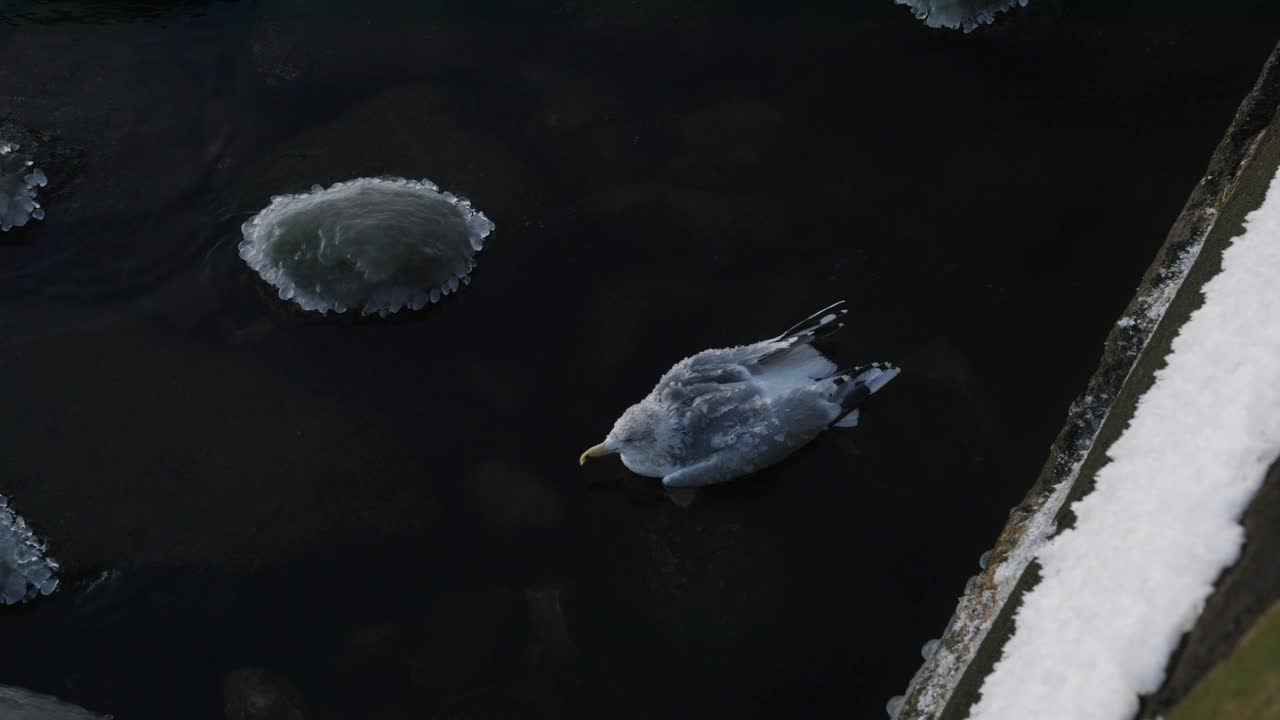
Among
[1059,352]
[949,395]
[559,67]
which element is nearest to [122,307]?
[559,67]

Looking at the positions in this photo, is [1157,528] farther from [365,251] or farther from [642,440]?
[365,251]

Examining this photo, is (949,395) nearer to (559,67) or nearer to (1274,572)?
(1274,572)

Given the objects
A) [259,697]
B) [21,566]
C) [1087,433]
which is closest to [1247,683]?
[1087,433]

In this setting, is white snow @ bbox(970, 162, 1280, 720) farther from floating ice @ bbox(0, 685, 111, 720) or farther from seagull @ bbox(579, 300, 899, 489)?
floating ice @ bbox(0, 685, 111, 720)

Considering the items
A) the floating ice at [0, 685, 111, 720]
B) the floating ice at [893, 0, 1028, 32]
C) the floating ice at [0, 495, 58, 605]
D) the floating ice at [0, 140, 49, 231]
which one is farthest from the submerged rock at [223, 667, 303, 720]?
the floating ice at [893, 0, 1028, 32]

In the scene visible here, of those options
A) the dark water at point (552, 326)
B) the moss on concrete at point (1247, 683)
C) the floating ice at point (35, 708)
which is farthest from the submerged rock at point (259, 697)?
the moss on concrete at point (1247, 683)
